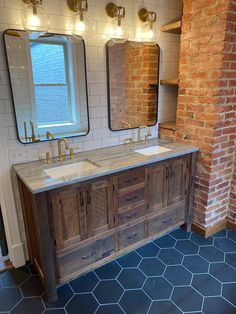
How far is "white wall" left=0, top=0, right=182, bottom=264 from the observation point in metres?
1.76

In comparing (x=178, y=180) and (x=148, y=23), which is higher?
(x=148, y=23)

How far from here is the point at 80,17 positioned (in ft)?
6.27

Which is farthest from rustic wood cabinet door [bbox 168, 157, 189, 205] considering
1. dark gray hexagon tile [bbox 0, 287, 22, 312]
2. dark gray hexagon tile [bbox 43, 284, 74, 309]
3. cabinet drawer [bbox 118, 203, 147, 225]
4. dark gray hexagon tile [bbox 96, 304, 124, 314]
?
dark gray hexagon tile [bbox 0, 287, 22, 312]

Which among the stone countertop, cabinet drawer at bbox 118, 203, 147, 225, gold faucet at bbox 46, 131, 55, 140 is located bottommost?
cabinet drawer at bbox 118, 203, 147, 225

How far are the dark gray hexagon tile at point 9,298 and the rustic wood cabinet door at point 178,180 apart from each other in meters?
1.51

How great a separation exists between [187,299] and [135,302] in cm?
39

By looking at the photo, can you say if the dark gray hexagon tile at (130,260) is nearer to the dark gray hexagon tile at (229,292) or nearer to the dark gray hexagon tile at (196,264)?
the dark gray hexagon tile at (196,264)

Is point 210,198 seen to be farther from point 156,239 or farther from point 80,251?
point 80,251

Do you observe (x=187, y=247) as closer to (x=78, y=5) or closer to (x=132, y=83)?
(x=132, y=83)

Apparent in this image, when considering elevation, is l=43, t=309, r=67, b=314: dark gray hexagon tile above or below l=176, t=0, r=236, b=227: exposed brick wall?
below

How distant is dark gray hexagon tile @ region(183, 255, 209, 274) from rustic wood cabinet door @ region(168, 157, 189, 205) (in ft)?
1.72

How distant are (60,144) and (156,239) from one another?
1.38 metres

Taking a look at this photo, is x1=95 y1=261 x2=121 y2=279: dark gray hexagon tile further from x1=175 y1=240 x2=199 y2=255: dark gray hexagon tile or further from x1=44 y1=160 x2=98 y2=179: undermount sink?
x1=44 y1=160 x2=98 y2=179: undermount sink

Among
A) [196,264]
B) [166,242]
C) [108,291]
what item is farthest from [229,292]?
[108,291]
